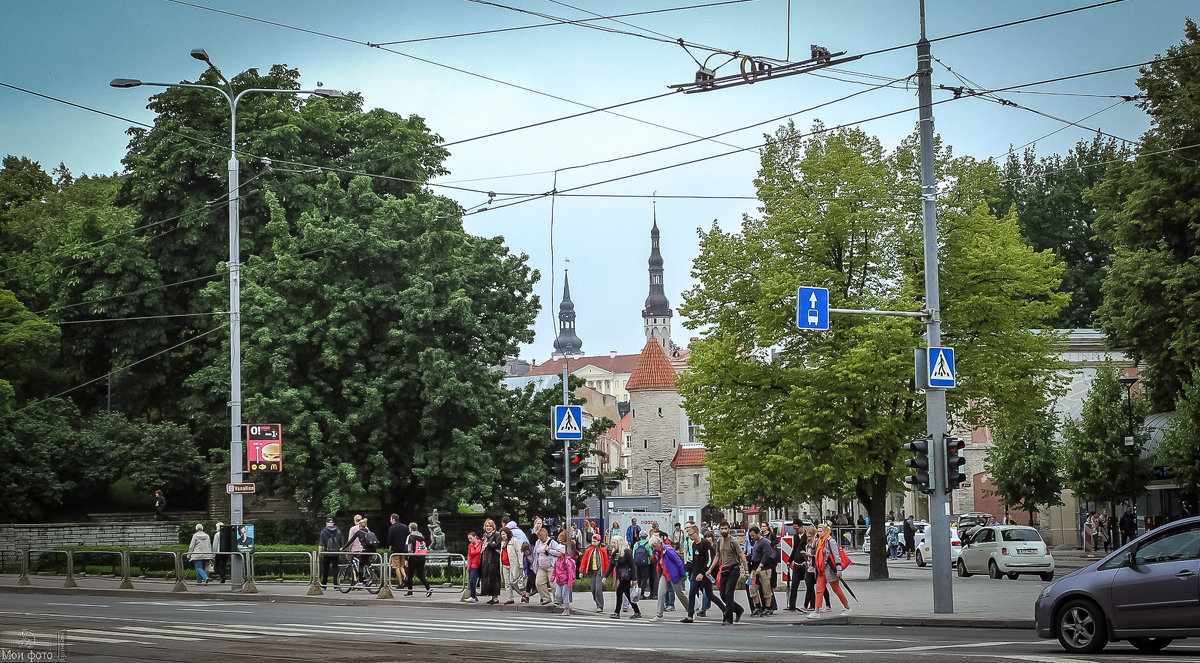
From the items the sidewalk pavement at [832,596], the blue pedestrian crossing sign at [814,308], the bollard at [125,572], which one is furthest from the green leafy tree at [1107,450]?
the bollard at [125,572]

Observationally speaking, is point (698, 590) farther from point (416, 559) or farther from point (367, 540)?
point (367, 540)

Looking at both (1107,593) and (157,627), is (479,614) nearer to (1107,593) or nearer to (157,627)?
(157,627)

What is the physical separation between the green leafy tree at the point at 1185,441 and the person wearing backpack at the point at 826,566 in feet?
64.0

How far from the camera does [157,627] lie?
1845cm

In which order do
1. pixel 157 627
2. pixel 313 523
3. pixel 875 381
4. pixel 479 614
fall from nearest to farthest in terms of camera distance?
pixel 157 627, pixel 479 614, pixel 875 381, pixel 313 523

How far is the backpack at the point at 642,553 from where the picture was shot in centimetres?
2606

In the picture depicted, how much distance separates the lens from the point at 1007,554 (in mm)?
35062

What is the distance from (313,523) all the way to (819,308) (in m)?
25.3

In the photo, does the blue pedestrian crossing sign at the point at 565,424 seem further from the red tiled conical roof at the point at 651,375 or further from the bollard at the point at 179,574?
the red tiled conical roof at the point at 651,375

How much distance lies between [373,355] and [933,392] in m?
24.0

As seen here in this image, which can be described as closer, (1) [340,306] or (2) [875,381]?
(2) [875,381]

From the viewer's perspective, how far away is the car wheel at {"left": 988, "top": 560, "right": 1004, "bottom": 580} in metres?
35.3

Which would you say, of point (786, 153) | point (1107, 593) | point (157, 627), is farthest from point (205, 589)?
point (1107, 593)

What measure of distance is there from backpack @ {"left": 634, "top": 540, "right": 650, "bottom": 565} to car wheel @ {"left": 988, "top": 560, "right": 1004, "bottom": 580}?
13.4 m
